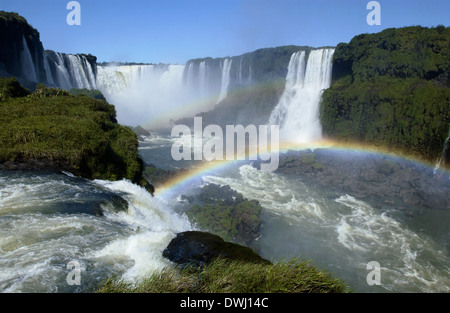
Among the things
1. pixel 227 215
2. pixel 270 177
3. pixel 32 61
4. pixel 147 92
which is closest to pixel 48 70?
pixel 32 61

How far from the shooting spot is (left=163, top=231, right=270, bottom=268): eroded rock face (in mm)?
6398

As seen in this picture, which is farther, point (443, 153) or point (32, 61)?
point (32, 61)

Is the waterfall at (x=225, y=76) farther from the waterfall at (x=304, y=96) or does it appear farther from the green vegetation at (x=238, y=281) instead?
the green vegetation at (x=238, y=281)

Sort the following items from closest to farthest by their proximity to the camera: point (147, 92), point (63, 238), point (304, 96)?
point (63, 238)
point (304, 96)
point (147, 92)

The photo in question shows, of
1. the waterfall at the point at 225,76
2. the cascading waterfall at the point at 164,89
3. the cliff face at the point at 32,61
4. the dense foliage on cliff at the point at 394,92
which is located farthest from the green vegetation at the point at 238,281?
the waterfall at the point at 225,76

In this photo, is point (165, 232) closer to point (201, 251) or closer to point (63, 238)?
point (201, 251)

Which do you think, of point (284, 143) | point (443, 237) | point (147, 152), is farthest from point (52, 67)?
point (443, 237)

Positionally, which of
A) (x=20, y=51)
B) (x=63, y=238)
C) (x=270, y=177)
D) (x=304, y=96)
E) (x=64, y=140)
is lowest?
(x=270, y=177)

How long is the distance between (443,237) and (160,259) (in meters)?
19.5

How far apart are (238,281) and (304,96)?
40.1 metres

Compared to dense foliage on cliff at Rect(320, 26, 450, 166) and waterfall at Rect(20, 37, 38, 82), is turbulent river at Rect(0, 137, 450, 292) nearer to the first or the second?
dense foliage on cliff at Rect(320, 26, 450, 166)

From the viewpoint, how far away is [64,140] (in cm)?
1162

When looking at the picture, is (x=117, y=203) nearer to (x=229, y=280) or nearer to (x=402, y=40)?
(x=229, y=280)

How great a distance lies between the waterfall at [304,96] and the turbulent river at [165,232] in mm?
13327
